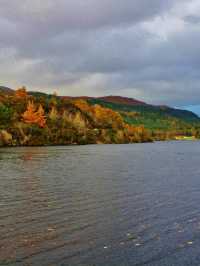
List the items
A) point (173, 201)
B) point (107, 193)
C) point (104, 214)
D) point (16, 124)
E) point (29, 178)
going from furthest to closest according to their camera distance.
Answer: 1. point (16, 124)
2. point (29, 178)
3. point (107, 193)
4. point (173, 201)
5. point (104, 214)

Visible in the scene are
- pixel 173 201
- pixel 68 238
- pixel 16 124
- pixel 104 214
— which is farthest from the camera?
pixel 16 124

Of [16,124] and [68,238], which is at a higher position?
[16,124]

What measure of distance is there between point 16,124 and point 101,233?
179027mm

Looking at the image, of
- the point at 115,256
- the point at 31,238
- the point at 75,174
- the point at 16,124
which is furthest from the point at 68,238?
the point at 16,124

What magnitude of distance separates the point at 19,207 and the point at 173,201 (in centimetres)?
1435

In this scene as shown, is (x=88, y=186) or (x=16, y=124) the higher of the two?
(x=16, y=124)

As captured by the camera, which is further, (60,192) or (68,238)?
(60,192)

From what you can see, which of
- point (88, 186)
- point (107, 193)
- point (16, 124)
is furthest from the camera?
point (16, 124)

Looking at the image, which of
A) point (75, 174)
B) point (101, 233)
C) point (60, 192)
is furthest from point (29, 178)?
point (101, 233)

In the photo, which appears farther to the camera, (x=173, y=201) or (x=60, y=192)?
(x=60, y=192)

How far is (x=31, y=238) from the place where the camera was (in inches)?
930

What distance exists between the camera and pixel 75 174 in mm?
60562

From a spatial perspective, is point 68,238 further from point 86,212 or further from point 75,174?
point 75,174

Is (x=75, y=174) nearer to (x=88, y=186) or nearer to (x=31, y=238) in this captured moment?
(x=88, y=186)
